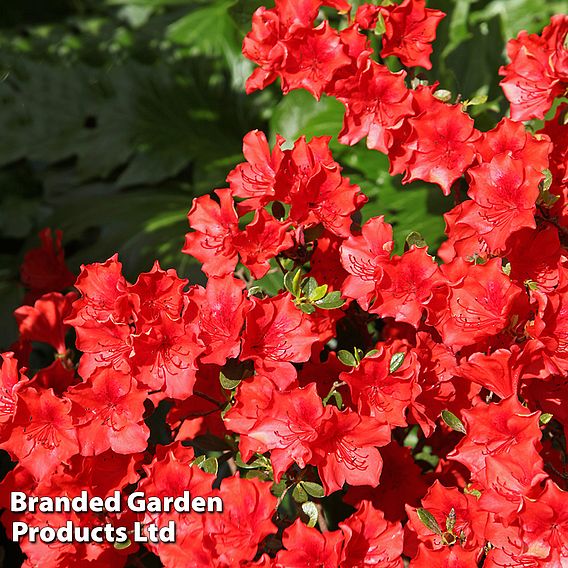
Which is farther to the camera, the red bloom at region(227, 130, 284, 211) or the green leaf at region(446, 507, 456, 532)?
the red bloom at region(227, 130, 284, 211)

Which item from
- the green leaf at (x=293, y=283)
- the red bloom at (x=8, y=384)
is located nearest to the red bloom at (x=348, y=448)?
the green leaf at (x=293, y=283)

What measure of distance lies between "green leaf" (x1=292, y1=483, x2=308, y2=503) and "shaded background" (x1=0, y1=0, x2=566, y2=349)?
2.59ft

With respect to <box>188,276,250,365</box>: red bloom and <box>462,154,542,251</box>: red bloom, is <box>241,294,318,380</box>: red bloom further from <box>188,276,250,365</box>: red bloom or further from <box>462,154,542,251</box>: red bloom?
<box>462,154,542,251</box>: red bloom

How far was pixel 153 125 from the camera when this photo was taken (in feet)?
7.85

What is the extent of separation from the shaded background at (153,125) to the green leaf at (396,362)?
2.24 feet

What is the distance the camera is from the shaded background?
6.32 feet

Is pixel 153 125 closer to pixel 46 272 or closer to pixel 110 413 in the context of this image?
pixel 46 272

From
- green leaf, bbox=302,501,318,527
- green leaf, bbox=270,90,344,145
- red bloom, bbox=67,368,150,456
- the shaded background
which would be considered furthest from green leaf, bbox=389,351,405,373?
green leaf, bbox=270,90,344,145

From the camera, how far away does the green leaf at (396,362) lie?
1068 millimetres

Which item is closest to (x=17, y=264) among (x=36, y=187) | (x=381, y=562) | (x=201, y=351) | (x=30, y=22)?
(x=36, y=187)

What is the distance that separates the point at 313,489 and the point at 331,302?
0.83ft

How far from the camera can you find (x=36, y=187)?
8.75 feet

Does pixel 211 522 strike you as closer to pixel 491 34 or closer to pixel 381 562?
pixel 381 562

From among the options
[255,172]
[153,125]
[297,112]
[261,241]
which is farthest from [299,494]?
[153,125]
